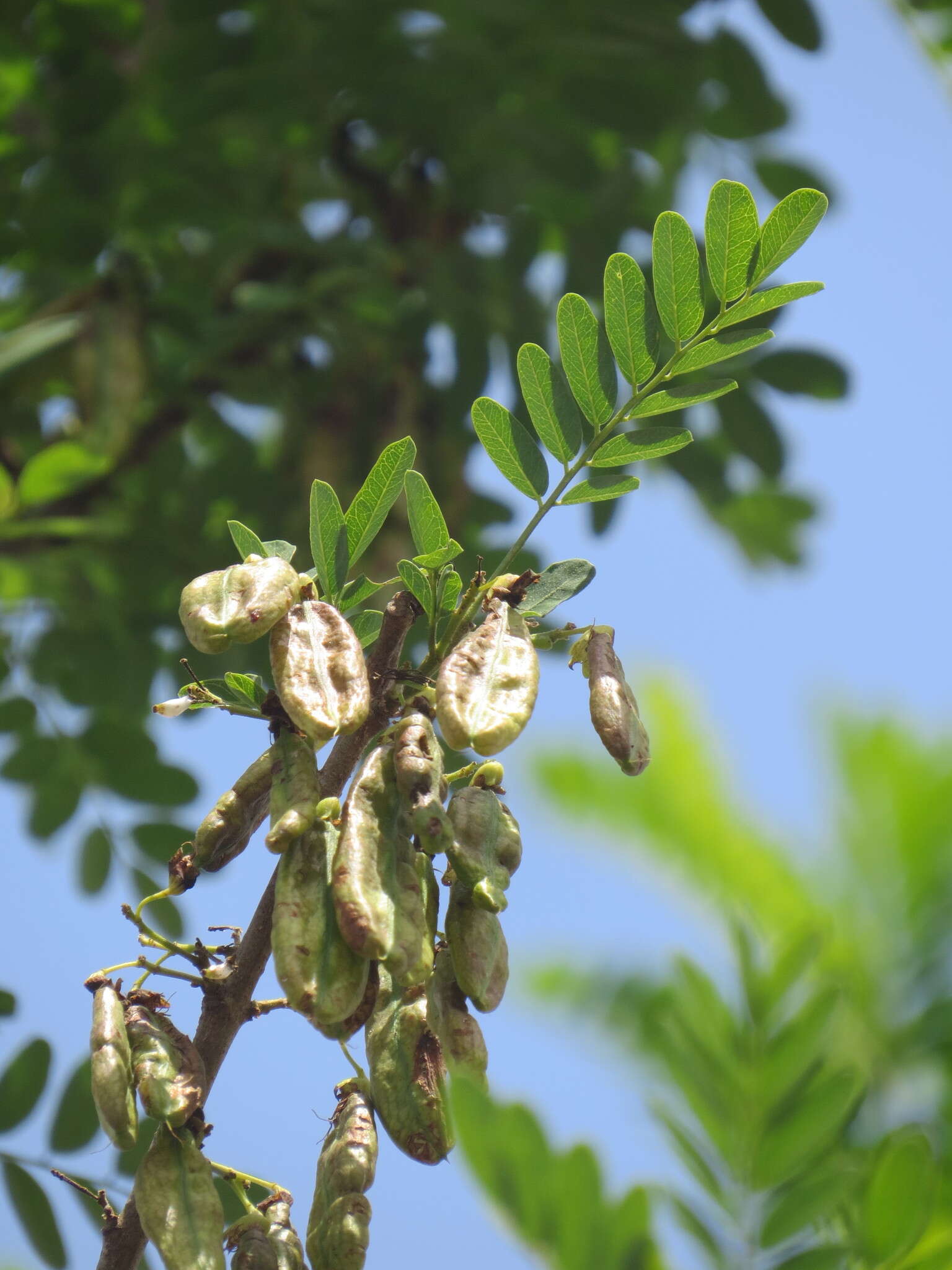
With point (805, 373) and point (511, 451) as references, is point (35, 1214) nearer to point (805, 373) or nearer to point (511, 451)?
point (511, 451)

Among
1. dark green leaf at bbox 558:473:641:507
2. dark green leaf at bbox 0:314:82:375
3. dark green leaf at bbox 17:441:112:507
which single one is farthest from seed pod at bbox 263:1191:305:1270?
dark green leaf at bbox 0:314:82:375

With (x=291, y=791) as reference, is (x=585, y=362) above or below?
above

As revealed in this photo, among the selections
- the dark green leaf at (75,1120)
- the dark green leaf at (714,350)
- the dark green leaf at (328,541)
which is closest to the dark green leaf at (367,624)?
the dark green leaf at (328,541)

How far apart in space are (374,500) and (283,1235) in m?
0.42

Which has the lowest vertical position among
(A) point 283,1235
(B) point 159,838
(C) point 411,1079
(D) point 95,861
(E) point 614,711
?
(D) point 95,861

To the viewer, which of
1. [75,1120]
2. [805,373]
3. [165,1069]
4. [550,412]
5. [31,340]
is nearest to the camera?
[165,1069]

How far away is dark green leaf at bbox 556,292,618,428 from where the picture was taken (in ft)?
2.75

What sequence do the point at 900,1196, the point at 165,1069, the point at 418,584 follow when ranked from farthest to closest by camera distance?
the point at 418,584
the point at 165,1069
the point at 900,1196

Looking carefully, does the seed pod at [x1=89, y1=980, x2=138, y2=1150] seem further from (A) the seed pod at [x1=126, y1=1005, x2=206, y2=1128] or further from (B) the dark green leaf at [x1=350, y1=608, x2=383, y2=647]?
(B) the dark green leaf at [x1=350, y1=608, x2=383, y2=647]

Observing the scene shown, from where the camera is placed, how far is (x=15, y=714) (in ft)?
5.46

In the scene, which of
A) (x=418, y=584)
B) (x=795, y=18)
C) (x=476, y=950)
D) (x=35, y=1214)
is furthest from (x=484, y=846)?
(x=795, y=18)

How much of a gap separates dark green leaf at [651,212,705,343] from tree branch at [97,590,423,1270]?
0.87 ft

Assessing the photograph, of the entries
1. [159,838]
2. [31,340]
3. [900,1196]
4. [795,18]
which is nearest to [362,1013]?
[900,1196]

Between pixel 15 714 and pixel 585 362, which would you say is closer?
pixel 585 362
